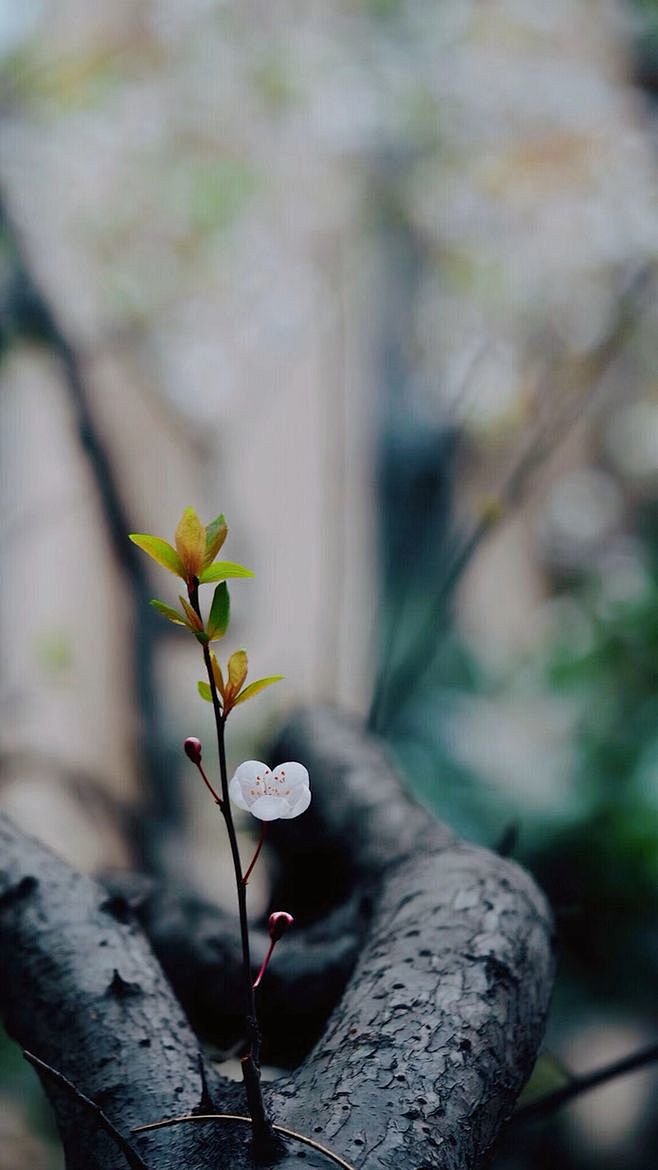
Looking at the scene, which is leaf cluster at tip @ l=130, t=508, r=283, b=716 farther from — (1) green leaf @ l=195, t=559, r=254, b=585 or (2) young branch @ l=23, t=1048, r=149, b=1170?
(2) young branch @ l=23, t=1048, r=149, b=1170

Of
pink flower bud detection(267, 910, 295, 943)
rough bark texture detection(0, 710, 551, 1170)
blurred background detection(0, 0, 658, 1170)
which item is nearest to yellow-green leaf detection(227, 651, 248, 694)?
pink flower bud detection(267, 910, 295, 943)

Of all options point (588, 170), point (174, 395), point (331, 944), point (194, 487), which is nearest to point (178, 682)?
point (194, 487)

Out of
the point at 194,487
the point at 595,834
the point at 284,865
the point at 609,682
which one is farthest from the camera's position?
the point at 194,487

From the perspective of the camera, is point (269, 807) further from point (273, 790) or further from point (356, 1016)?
point (356, 1016)

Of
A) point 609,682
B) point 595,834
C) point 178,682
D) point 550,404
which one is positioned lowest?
point 178,682

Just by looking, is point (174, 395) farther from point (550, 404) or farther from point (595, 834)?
point (595, 834)

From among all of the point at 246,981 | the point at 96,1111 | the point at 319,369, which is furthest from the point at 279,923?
the point at 319,369
